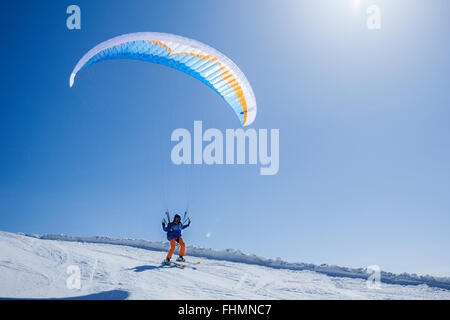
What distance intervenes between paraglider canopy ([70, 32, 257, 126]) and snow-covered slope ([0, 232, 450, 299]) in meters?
5.08

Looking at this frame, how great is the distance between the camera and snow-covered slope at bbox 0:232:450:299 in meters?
6.13

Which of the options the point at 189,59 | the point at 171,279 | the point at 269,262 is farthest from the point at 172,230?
the point at 189,59

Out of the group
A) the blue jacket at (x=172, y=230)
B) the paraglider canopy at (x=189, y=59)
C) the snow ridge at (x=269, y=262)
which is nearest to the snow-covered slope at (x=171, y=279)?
the snow ridge at (x=269, y=262)

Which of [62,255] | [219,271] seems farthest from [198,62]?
[62,255]

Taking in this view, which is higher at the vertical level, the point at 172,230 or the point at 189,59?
the point at 189,59

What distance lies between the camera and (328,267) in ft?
32.4

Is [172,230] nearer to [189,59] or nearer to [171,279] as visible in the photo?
[171,279]

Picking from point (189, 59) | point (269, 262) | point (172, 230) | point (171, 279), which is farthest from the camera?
point (269, 262)

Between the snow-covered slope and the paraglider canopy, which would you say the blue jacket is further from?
the paraglider canopy

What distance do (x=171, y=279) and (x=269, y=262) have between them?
457 cm

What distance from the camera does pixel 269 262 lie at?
10.9m

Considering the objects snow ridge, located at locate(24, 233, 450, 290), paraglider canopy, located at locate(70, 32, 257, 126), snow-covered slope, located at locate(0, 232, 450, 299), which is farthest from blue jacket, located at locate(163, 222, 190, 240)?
paraglider canopy, located at locate(70, 32, 257, 126)
